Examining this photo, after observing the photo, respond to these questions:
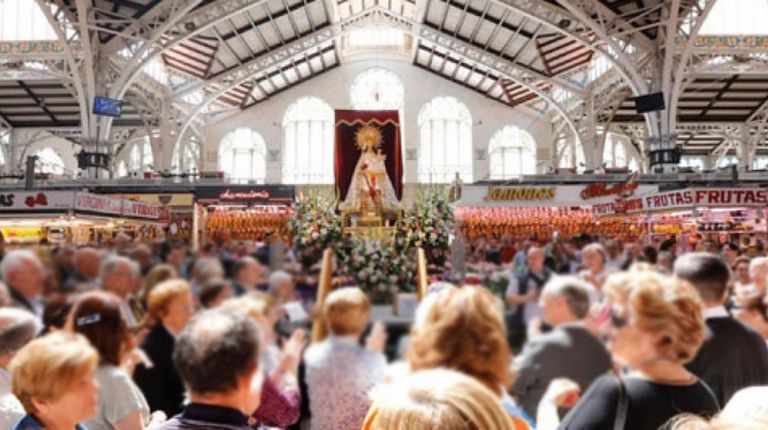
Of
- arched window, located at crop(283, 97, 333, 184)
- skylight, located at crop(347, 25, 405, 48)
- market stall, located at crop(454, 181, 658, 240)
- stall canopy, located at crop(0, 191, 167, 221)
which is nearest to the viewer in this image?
market stall, located at crop(454, 181, 658, 240)

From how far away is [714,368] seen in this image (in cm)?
180

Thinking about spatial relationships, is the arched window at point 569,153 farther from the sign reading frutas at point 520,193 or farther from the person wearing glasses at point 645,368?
the person wearing glasses at point 645,368

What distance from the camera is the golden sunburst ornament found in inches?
81.2

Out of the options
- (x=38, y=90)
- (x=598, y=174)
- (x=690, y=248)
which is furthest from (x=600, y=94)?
(x=690, y=248)

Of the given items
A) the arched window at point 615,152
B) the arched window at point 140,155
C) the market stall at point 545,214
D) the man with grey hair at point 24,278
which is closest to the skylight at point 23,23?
the arched window at point 140,155

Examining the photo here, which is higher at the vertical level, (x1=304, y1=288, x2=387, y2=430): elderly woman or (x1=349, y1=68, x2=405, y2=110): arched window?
(x1=349, y1=68, x2=405, y2=110): arched window

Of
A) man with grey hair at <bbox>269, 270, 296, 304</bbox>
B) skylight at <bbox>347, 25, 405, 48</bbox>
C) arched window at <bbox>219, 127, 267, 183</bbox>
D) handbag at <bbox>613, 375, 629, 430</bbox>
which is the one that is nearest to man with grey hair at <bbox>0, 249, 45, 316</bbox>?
man with grey hair at <bbox>269, 270, 296, 304</bbox>

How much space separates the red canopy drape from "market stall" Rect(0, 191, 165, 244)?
614 millimetres

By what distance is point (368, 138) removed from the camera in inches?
81.6

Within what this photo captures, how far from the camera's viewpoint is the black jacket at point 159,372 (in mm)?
1470

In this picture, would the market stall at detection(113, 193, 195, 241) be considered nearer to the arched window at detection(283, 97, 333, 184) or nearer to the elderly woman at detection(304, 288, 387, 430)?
the elderly woman at detection(304, 288, 387, 430)

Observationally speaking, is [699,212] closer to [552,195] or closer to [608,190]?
[608,190]

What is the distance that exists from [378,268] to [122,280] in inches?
24.4

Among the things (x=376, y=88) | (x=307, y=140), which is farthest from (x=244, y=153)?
(x=376, y=88)
